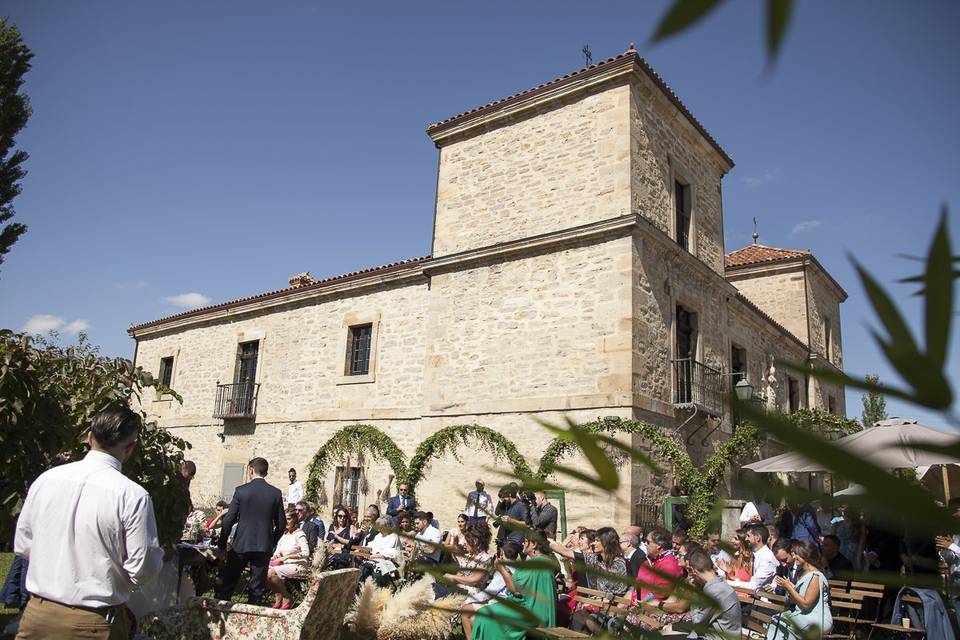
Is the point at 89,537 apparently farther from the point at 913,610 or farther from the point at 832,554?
the point at 832,554

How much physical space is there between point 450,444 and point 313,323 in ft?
→ 17.0

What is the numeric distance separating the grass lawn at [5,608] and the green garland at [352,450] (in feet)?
17.2

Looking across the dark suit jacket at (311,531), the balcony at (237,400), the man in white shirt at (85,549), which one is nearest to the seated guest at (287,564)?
the dark suit jacket at (311,531)

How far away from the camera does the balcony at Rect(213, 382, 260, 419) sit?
15.8 m

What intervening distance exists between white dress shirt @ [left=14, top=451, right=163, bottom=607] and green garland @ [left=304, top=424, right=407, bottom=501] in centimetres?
1012

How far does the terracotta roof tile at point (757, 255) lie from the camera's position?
19.2 m

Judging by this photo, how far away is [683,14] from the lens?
359 mm

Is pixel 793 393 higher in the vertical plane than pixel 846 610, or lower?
higher

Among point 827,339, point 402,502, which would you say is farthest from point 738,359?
point 402,502

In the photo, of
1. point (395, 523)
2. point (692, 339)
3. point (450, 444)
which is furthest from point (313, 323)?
point (692, 339)

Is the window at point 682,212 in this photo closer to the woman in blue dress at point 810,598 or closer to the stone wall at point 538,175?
the stone wall at point 538,175

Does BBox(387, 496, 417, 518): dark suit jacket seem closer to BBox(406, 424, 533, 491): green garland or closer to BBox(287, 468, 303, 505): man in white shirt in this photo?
BBox(406, 424, 533, 491): green garland

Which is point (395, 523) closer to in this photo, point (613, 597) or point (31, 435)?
point (613, 597)

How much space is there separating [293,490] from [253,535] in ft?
24.8
